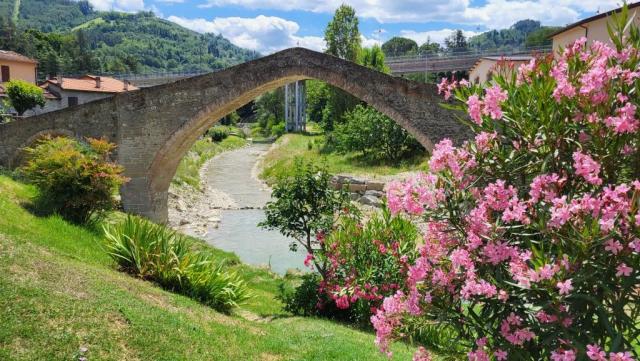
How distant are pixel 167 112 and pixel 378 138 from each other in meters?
15.5

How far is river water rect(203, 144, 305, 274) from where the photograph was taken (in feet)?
54.4

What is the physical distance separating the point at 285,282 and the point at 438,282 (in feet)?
31.7

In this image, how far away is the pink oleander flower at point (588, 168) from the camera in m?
2.96

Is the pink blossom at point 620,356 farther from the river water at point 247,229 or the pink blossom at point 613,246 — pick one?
the river water at point 247,229

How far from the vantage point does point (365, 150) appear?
104 feet

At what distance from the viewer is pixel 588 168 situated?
2965 millimetres

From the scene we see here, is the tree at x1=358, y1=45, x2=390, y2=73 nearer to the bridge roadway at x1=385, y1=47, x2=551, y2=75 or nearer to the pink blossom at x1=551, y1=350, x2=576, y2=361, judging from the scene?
the bridge roadway at x1=385, y1=47, x2=551, y2=75

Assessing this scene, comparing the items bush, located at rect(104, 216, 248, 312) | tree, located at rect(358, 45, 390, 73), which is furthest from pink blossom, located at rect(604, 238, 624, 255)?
tree, located at rect(358, 45, 390, 73)

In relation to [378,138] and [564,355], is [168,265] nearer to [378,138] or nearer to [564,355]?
[564,355]

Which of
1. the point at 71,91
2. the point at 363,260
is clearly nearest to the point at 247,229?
the point at 363,260

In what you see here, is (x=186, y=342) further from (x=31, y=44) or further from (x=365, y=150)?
(x=31, y=44)

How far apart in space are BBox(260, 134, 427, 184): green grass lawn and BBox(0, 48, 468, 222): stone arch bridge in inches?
220

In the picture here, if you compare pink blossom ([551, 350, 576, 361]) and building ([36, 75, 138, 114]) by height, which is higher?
building ([36, 75, 138, 114])

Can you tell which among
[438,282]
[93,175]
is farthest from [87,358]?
[93,175]
